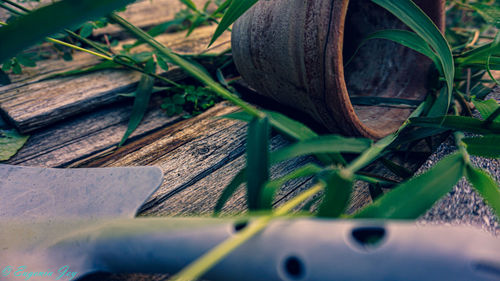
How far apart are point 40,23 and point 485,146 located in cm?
79

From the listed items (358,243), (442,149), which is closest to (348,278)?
(358,243)

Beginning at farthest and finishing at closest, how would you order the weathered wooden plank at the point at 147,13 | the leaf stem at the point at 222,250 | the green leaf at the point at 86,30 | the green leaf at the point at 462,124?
1. the weathered wooden plank at the point at 147,13
2. the green leaf at the point at 86,30
3. the green leaf at the point at 462,124
4. the leaf stem at the point at 222,250

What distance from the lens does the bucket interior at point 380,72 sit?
3.12 feet

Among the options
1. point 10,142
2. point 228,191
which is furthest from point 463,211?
point 10,142

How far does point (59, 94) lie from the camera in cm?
108

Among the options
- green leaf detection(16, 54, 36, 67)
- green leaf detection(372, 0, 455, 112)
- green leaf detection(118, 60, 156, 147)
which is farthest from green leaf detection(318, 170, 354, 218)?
green leaf detection(16, 54, 36, 67)

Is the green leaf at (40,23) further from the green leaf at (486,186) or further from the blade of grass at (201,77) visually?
the green leaf at (486,186)

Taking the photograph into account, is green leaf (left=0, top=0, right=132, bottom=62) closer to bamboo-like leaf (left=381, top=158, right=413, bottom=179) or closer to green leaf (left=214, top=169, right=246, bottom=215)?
green leaf (left=214, top=169, right=246, bottom=215)

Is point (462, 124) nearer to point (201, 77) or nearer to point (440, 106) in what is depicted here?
point (440, 106)

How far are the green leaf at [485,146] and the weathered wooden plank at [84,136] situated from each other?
2.79ft

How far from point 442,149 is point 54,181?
966mm

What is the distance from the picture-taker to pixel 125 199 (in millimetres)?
633

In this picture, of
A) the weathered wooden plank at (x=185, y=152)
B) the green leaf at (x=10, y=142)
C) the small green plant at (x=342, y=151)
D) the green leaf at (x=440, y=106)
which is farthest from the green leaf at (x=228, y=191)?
the green leaf at (x=10, y=142)

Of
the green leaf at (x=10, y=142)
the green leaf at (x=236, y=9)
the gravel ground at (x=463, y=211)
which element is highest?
the green leaf at (x=236, y=9)
